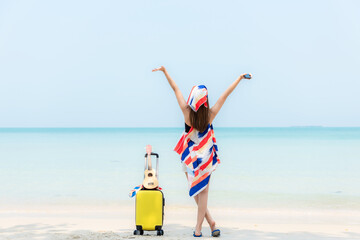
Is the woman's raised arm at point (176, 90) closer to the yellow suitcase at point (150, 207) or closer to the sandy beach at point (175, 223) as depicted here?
the yellow suitcase at point (150, 207)

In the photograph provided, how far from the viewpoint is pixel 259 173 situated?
12914mm

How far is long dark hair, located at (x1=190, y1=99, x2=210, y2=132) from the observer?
168 inches

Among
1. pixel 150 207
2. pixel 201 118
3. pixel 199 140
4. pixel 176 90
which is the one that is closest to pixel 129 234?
pixel 150 207

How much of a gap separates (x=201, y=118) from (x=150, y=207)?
0.96m

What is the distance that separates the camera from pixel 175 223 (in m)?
5.56

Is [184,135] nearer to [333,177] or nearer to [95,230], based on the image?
[95,230]

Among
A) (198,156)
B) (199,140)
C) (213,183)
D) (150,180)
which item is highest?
(199,140)

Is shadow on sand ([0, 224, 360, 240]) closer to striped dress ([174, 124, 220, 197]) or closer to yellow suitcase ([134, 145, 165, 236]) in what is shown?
yellow suitcase ([134, 145, 165, 236])

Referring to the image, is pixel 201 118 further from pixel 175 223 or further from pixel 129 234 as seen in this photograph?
pixel 175 223

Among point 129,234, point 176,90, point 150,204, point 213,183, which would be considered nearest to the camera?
point 176,90

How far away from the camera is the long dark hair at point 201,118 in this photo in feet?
14.0

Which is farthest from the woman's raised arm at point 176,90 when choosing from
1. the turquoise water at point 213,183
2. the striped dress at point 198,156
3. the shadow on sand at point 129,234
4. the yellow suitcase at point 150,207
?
the turquoise water at point 213,183

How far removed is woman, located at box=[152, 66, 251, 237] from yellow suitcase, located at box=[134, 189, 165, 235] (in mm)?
311

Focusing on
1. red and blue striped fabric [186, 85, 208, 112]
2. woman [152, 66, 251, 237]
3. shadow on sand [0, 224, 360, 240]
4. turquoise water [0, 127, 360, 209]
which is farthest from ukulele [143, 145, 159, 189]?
turquoise water [0, 127, 360, 209]
